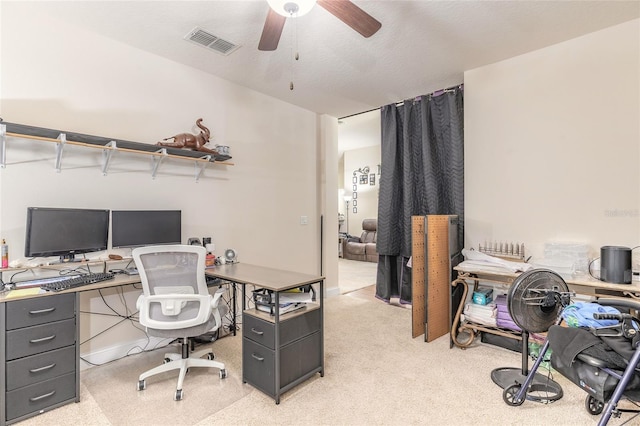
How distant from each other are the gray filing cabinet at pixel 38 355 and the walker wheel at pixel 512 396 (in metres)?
2.79

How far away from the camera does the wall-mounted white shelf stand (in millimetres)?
2168

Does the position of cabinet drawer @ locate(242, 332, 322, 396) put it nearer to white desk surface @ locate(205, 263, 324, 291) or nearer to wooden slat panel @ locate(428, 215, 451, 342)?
white desk surface @ locate(205, 263, 324, 291)

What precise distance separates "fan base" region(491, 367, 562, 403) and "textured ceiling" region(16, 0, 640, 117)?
267cm

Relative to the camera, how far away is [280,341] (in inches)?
82.7

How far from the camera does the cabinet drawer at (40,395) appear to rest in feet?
6.21

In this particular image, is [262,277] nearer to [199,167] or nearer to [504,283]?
[199,167]

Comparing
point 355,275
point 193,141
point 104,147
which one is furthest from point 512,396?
point 355,275

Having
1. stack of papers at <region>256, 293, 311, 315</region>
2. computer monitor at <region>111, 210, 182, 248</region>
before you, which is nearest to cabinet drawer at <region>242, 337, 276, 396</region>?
stack of papers at <region>256, 293, 311, 315</region>

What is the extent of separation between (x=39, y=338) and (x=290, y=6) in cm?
248

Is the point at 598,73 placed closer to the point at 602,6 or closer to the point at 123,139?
the point at 602,6

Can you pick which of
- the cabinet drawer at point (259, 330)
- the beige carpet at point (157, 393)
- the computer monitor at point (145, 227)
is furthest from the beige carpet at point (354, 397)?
the computer monitor at point (145, 227)

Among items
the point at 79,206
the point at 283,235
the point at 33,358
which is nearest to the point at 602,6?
the point at 283,235

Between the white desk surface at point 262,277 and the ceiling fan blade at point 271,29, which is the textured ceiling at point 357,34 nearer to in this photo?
the ceiling fan blade at point 271,29

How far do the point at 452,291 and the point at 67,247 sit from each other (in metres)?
3.26
